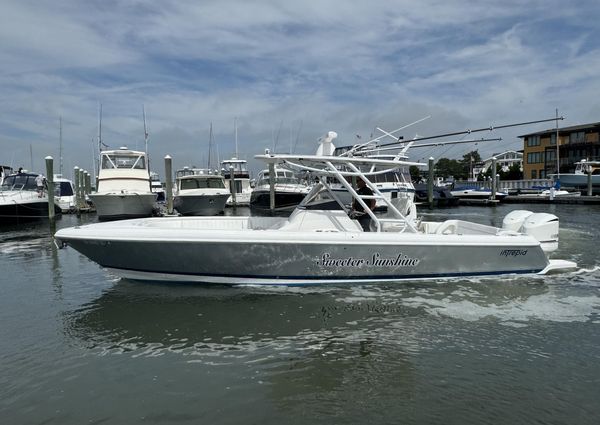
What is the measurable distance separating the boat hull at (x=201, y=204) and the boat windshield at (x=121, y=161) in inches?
117

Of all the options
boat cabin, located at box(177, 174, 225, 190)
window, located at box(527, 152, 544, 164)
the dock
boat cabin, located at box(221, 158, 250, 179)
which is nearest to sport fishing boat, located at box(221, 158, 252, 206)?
boat cabin, located at box(221, 158, 250, 179)

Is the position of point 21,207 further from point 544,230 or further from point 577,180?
point 577,180

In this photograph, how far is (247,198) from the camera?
37.8 meters

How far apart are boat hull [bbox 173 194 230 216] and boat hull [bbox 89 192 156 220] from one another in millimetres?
2993

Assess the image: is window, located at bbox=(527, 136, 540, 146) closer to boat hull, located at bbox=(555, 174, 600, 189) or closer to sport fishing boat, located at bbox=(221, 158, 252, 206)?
boat hull, located at bbox=(555, 174, 600, 189)

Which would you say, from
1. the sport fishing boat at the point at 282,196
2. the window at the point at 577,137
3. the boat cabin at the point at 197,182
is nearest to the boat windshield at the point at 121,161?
the boat cabin at the point at 197,182

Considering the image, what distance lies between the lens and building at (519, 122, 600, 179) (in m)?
53.1

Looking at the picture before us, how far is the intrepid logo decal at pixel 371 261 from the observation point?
7.51m

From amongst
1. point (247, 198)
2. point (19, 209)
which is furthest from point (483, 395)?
point (247, 198)

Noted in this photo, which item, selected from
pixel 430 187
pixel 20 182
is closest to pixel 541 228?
pixel 430 187

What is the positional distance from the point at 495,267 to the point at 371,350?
3971 mm

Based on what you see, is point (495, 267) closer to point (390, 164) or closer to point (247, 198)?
point (390, 164)

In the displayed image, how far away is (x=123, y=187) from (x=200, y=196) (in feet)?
13.5

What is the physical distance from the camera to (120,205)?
890 inches
